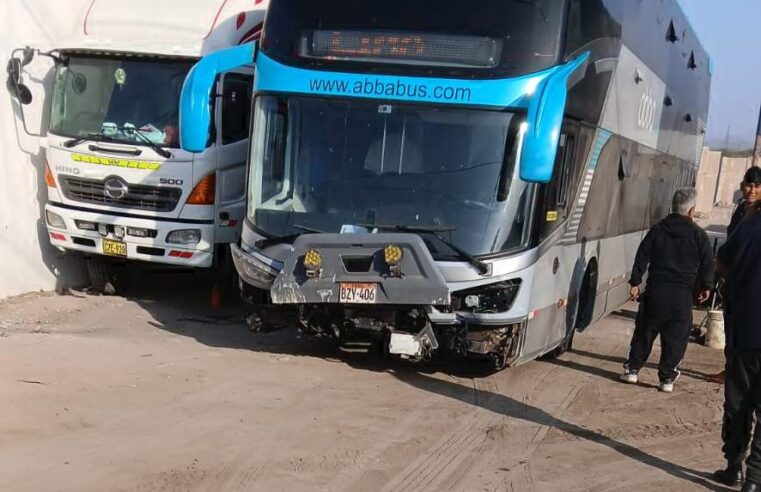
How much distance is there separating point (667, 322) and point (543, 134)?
2812 mm

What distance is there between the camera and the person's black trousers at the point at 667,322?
8.67 meters

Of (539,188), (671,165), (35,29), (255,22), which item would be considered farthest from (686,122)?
(35,29)

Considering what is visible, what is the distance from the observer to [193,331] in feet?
34.5

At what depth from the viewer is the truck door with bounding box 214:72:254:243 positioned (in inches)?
438

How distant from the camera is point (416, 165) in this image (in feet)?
25.9

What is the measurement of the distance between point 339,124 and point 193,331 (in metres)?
3.66

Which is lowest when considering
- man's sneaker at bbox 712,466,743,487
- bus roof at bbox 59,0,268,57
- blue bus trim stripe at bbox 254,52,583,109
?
man's sneaker at bbox 712,466,743,487

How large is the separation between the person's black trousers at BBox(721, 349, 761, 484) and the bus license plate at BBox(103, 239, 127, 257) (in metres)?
7.54

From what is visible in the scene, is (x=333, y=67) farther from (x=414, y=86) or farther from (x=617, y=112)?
(x=617, y=112)

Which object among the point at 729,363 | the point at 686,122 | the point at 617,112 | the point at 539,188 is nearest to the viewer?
the point at 729,363

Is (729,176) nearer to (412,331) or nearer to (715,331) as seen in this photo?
(715,331)

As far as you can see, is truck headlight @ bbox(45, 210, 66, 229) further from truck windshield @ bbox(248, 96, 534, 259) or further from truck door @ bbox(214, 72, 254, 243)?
truck windshield @ bbox(248, 96, 534, 259)

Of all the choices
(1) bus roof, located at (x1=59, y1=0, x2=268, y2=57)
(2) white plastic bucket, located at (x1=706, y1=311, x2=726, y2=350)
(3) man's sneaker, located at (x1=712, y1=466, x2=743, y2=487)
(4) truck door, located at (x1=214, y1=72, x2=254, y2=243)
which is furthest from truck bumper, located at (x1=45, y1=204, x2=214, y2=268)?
(3) man's sneaker, located at (x1=712, y1=466, x2=743, y2=487)

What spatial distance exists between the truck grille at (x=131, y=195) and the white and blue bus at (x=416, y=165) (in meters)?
2.86
